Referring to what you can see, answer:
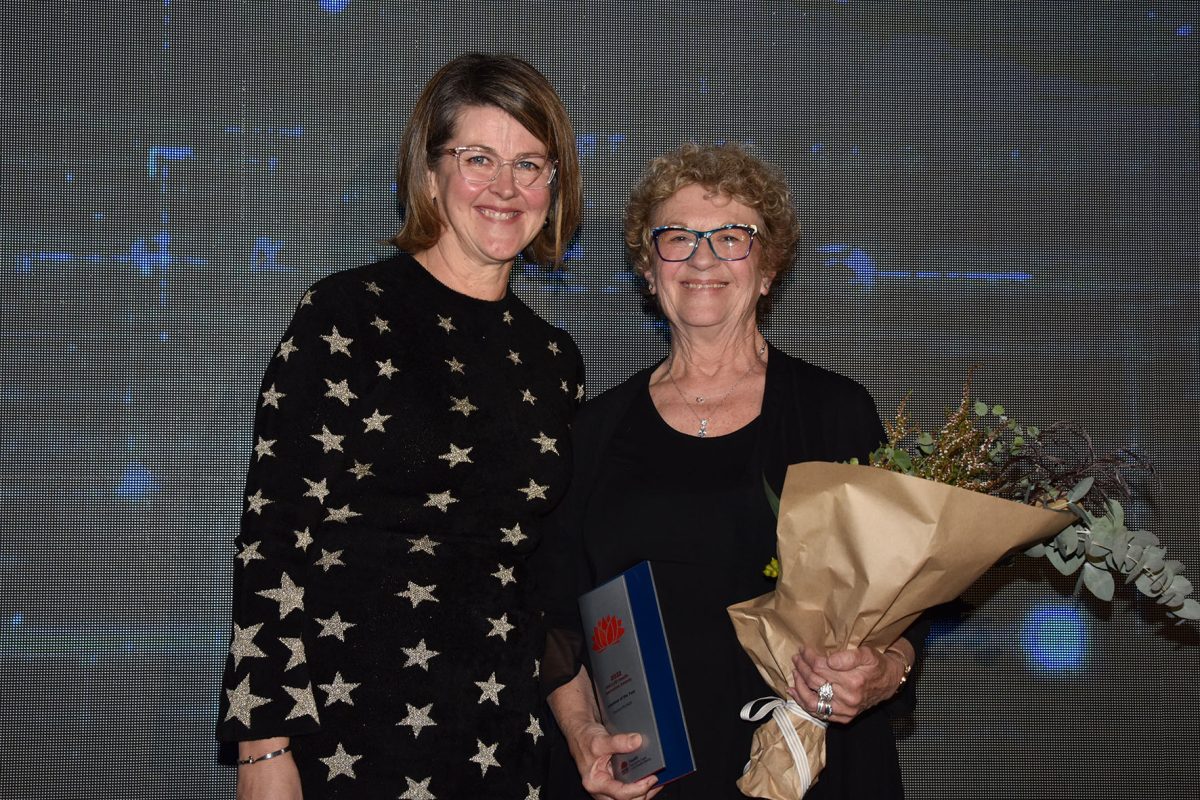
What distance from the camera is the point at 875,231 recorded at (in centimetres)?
278

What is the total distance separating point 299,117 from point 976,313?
6.07ft

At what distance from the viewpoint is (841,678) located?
1700mm

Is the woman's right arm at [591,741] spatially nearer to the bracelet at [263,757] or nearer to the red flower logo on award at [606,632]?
the red flower logo on award at [606,632]

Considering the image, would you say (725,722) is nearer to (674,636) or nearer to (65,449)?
(674,636)

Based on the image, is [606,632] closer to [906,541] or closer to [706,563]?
[706,563]

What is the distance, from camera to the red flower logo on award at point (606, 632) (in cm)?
180

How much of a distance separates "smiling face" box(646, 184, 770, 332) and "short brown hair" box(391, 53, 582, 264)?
0.94ft

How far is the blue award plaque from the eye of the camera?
171cm

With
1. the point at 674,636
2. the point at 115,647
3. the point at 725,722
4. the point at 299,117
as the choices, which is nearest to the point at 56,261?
the point at 299,117

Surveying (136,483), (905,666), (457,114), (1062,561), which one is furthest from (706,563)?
(136,483)

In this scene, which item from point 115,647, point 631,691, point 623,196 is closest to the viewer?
point 631,691

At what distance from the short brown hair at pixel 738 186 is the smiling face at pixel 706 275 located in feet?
0.06

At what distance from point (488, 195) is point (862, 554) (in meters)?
0.99

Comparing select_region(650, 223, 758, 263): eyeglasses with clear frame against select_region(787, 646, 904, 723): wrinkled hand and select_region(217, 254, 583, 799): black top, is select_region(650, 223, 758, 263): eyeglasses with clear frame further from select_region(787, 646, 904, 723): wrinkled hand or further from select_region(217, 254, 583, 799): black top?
select_region(787, 646, 904, 723): wrinkled hand
